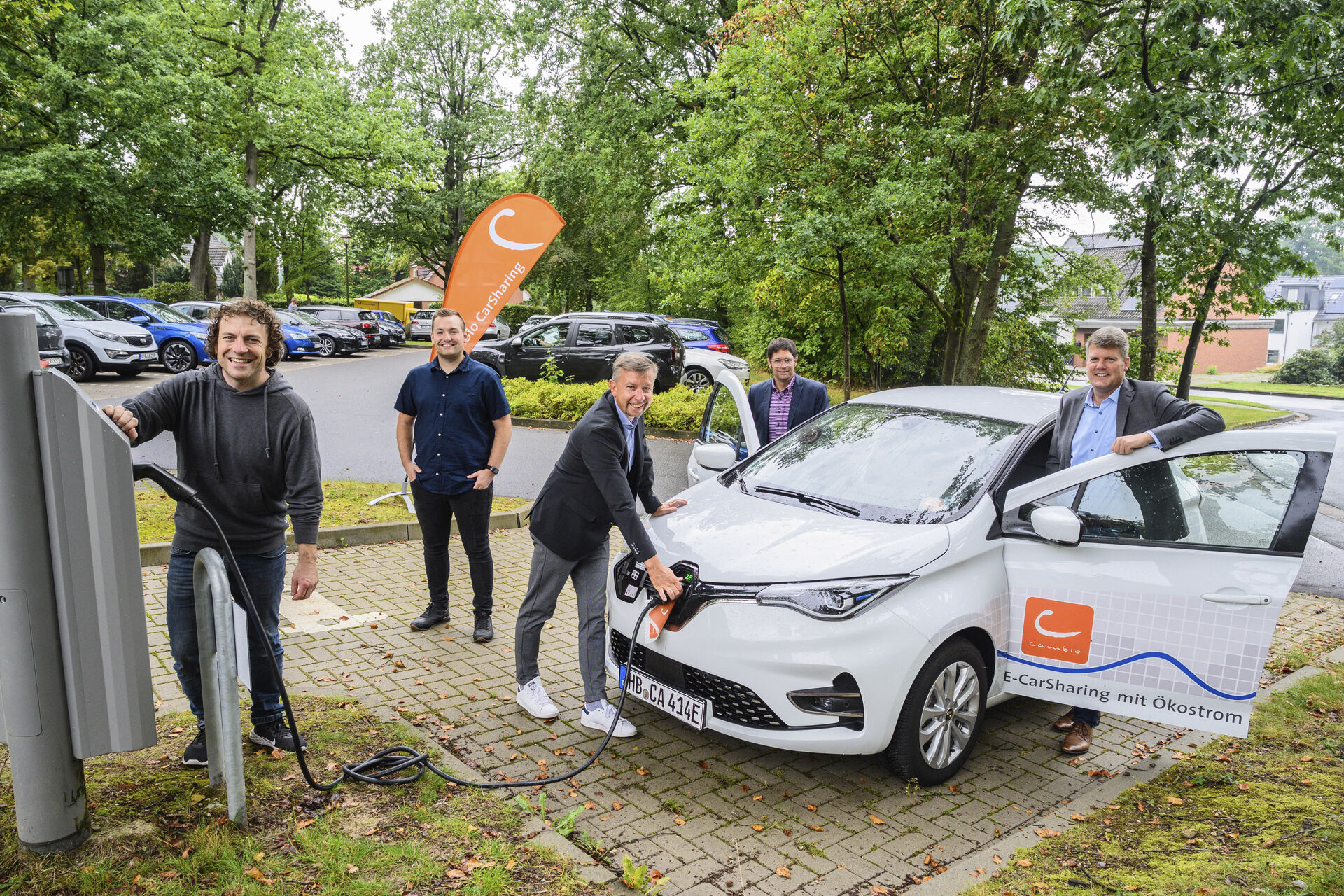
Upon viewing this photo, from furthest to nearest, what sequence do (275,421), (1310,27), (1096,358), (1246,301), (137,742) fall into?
(1246,301) → (1310,27) → (1096,358) → (275,421) → (137,742)

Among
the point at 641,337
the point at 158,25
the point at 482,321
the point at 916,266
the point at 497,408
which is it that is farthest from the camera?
the point at 158,25

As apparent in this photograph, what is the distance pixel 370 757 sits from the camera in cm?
379

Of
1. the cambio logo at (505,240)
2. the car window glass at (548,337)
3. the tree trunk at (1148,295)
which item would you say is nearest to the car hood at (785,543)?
the cambio logo at (505,240)

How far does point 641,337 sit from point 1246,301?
10.4m

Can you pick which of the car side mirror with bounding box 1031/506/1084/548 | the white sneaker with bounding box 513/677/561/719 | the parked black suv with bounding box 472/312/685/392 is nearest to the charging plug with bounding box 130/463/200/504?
the white sneaker with bounding box 513/677/561/719

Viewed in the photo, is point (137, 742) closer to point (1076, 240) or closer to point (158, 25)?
point (1076, 240)

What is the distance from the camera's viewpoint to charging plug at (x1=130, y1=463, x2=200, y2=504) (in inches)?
118

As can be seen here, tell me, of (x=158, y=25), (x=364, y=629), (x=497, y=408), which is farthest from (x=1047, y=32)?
(x=158, y=25)

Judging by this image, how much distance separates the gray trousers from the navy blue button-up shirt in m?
1.29

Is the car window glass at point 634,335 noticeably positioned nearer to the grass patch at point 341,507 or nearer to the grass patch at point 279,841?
the grass patch at point 341,507

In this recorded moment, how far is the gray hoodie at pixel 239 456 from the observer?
11.0ft

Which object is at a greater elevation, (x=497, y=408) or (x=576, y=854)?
(x=497, y=408)

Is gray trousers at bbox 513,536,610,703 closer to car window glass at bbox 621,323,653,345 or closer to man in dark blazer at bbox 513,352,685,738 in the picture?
man in dark blazer at bbox 513,352,685,738

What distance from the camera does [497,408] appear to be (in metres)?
5.55
